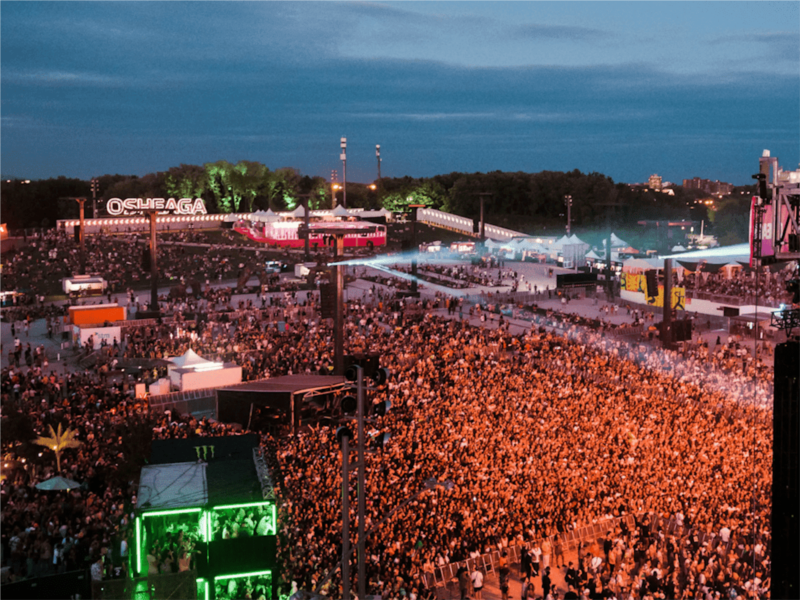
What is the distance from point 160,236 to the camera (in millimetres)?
71125

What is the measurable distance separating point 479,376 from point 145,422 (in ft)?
31.1

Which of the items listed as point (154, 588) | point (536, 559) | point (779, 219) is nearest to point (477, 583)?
point (536, 559)

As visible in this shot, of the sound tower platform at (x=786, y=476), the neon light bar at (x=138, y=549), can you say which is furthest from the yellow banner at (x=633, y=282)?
the sound tower platform at (x=786, y=476)

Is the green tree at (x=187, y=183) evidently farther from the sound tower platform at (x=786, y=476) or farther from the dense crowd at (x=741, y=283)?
the sound tower platform at (x=786, y=476)

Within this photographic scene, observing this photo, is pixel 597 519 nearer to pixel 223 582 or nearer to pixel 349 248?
pixel 223 582

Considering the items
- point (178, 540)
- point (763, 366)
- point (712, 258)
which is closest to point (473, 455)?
point (178, 540)

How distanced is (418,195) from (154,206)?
39.9 m

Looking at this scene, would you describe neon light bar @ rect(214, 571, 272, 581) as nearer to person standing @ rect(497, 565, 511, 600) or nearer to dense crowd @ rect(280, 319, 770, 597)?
dense crowd @ rect(280, 319, 770, 597)

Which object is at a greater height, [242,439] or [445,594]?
[242,439]

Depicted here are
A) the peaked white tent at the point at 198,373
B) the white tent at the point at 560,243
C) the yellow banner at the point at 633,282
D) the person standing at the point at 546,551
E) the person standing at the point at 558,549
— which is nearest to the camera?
the person standing at the point at 546,551

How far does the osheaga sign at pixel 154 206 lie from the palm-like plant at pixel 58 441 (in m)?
62.6

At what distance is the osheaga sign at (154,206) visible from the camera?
78.4 meters

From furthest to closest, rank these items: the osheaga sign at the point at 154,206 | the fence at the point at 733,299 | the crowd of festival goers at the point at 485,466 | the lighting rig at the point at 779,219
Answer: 1. the osheaga sign at the point at 154,206
2. the fence at the point at 733,299
3. the crowd of festival goers at the point at 485,466
4. the lighting rig at the point at 779,219

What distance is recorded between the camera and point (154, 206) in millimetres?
79312
